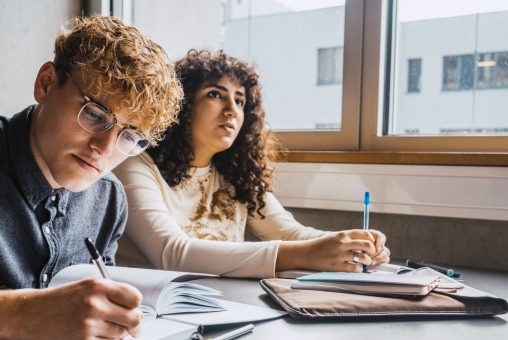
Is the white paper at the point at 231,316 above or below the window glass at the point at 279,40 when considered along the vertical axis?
below

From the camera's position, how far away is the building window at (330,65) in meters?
2.06

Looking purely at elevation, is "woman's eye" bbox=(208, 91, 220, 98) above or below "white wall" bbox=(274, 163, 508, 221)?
above

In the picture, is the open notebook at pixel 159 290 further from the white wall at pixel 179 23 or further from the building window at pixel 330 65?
the white wall at pixel 179 23

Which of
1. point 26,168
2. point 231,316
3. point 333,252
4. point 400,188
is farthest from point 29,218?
point 400,188

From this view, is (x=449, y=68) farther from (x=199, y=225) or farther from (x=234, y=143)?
(x=199, y=225)

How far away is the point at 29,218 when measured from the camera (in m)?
1.04

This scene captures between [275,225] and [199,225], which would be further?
[275,225]

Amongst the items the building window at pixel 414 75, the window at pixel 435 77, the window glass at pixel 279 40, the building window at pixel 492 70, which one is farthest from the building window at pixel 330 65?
the building window at pixel 492 70

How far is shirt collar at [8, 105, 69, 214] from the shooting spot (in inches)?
40.2

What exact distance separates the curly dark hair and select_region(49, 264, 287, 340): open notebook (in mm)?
704

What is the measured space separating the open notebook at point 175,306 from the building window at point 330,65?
129cm

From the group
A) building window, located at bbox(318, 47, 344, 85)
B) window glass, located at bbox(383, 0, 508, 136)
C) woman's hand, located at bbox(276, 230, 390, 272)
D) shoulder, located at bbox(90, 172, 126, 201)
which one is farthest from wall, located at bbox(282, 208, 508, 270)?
shoulder, located at bbox(90, 172, 126, 201)

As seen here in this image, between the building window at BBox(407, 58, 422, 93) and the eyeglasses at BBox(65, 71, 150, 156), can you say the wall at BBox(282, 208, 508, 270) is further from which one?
the eyeglasses at BBox(65, 71, 150, 156)

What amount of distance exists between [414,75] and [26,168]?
1.36 m
